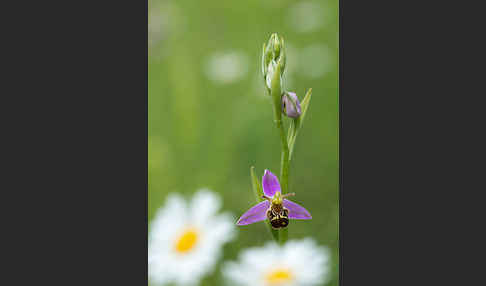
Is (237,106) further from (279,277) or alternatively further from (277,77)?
(279,277)

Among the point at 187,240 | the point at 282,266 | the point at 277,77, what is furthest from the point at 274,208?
the point at 277,77

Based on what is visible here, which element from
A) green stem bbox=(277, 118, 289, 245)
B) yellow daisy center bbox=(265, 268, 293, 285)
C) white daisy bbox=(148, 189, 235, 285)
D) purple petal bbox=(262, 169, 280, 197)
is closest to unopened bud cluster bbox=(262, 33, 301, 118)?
green stem bbox=(277, 118, 289, 245)

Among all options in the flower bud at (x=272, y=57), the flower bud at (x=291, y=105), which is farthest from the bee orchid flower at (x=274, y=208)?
the flower bud at (x=272, y=57)

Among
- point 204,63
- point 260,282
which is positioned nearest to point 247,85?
point 204,63

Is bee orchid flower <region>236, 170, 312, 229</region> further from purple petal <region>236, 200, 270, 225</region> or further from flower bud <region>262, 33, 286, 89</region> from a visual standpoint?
flower bud <region>262, 33, 286, 89</region>

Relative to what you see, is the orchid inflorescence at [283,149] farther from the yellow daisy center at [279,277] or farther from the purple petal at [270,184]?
the yellow daisy center at [279,277]

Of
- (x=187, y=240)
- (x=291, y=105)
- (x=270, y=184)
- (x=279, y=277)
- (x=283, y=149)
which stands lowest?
(x=279, y=277)

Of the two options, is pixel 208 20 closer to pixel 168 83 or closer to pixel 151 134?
pixel 168 83
